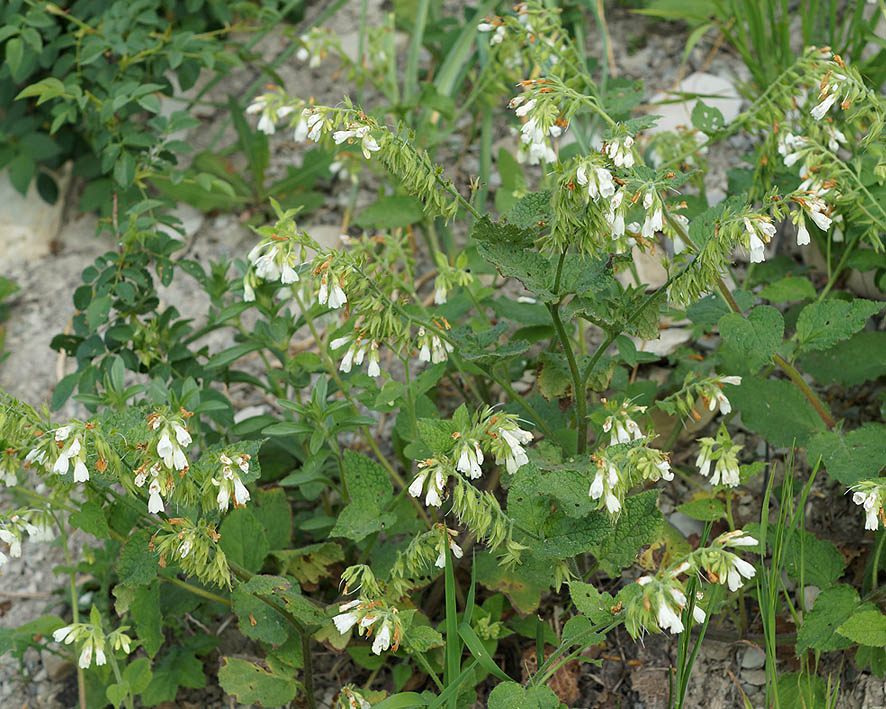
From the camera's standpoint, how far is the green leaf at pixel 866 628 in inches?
70.5

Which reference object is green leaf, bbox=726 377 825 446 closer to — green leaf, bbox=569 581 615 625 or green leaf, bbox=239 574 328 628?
green leaf, bbox=569 581 615 625

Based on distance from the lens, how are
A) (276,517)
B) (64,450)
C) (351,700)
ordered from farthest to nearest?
(276,517), (351,700), (64,450)

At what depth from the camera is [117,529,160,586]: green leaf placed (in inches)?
75.8

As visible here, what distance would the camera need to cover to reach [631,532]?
1.90 m

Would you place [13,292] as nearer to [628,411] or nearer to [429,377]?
[429,377]

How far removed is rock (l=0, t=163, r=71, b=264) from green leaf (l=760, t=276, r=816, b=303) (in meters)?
2.48

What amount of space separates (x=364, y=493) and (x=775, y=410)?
3.06ft

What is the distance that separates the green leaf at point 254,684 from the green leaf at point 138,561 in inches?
10.9

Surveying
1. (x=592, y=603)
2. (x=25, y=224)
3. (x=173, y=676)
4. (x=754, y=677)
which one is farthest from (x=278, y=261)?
(x=25, y=224)

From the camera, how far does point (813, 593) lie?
2.22 m

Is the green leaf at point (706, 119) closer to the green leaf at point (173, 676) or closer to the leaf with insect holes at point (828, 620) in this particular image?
the leaf with insect holes at point (828, 620)

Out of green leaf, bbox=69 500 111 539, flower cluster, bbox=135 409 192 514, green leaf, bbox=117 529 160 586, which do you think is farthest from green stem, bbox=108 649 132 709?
flower cluster, bbox=135 409 192 514

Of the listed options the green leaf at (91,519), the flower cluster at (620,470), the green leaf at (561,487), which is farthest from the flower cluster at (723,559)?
the green leaf at (91,519)

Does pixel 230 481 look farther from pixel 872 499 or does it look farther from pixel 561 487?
pixel 872 499
